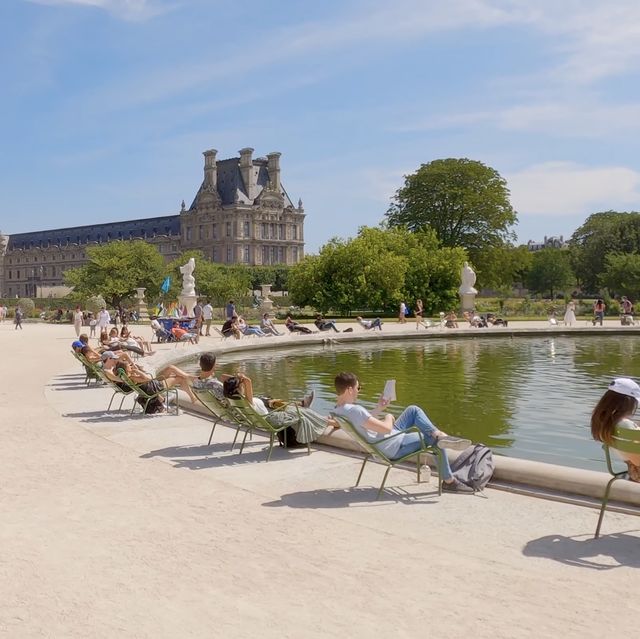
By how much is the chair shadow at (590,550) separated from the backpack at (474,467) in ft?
4.07

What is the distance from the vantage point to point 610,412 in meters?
5.19

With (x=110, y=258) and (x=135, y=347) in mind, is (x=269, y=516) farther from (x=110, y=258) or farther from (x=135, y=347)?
(x=110, y=258)

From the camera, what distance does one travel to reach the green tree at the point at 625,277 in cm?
5597

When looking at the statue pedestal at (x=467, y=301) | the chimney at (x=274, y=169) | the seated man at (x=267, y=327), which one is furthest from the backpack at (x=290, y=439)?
the chimney at (x=274, y=169)

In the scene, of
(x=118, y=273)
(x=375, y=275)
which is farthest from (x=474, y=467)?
(x=118, y=273)

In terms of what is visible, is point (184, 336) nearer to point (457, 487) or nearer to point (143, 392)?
point (143, 392)

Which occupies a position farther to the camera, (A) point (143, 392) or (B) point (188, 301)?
(B) point (188, 301)

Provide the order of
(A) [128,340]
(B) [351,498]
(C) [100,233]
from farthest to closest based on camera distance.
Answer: (C) [100,233] < (A) [128,340] < (B) [351,498]

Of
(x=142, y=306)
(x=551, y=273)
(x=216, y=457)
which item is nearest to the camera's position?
(x=216, y=457)

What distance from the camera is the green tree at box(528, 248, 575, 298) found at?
9594 centimetres

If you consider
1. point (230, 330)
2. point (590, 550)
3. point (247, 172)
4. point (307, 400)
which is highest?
point (247, 172)

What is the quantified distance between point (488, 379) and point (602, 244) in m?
67.8

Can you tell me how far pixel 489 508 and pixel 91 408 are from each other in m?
7.01

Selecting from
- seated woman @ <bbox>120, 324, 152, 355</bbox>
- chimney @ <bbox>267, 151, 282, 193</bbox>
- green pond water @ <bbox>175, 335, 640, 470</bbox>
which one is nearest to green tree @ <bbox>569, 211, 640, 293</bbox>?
chimney @ <bbox>267, 151, 282, 193</bbox>
